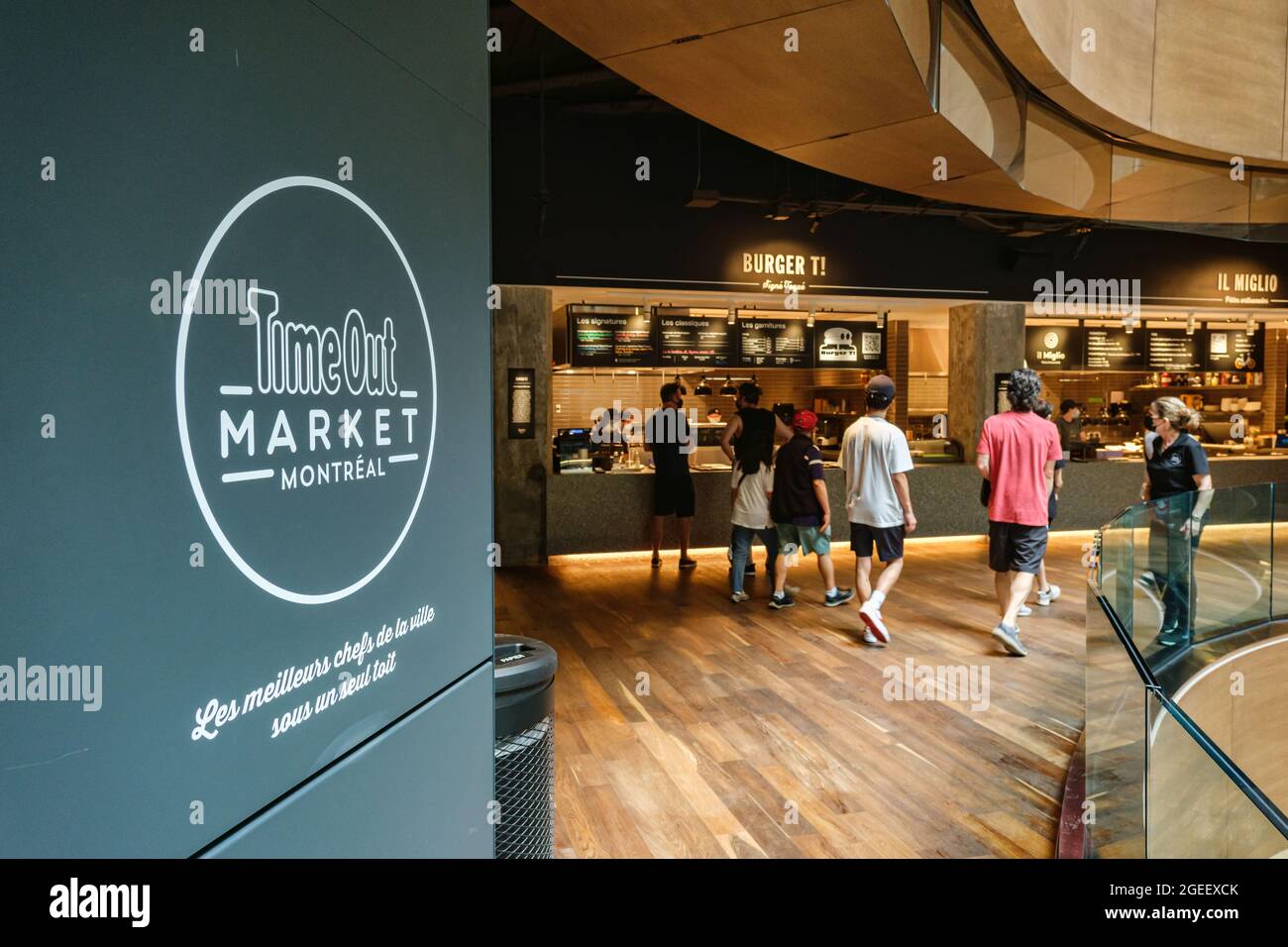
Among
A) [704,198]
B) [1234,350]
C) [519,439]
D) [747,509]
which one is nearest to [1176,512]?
[747,509]

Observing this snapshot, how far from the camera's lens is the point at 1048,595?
6848 mm

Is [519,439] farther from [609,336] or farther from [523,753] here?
[523,753]

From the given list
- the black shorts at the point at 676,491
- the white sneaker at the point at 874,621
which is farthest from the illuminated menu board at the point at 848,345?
the white sneaker at the point at 874,621

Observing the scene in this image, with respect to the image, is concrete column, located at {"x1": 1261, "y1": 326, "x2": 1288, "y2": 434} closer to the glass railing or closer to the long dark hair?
the glass railing

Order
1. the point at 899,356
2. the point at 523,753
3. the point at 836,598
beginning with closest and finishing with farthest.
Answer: the point at 523,753 < the point at 836,598 < the point at 899,356

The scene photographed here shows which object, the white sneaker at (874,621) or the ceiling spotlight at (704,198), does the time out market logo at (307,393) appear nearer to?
the white sneaker at (874,621)

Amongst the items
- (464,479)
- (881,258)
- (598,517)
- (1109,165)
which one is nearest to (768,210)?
(881,258)

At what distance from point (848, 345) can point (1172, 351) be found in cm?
464

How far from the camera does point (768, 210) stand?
8797 mm

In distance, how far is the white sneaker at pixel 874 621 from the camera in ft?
18.4

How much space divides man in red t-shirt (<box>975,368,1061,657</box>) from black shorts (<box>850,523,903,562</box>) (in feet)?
1.98

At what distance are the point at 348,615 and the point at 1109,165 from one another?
4.86m

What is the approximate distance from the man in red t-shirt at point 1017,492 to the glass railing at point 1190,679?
0.74m
